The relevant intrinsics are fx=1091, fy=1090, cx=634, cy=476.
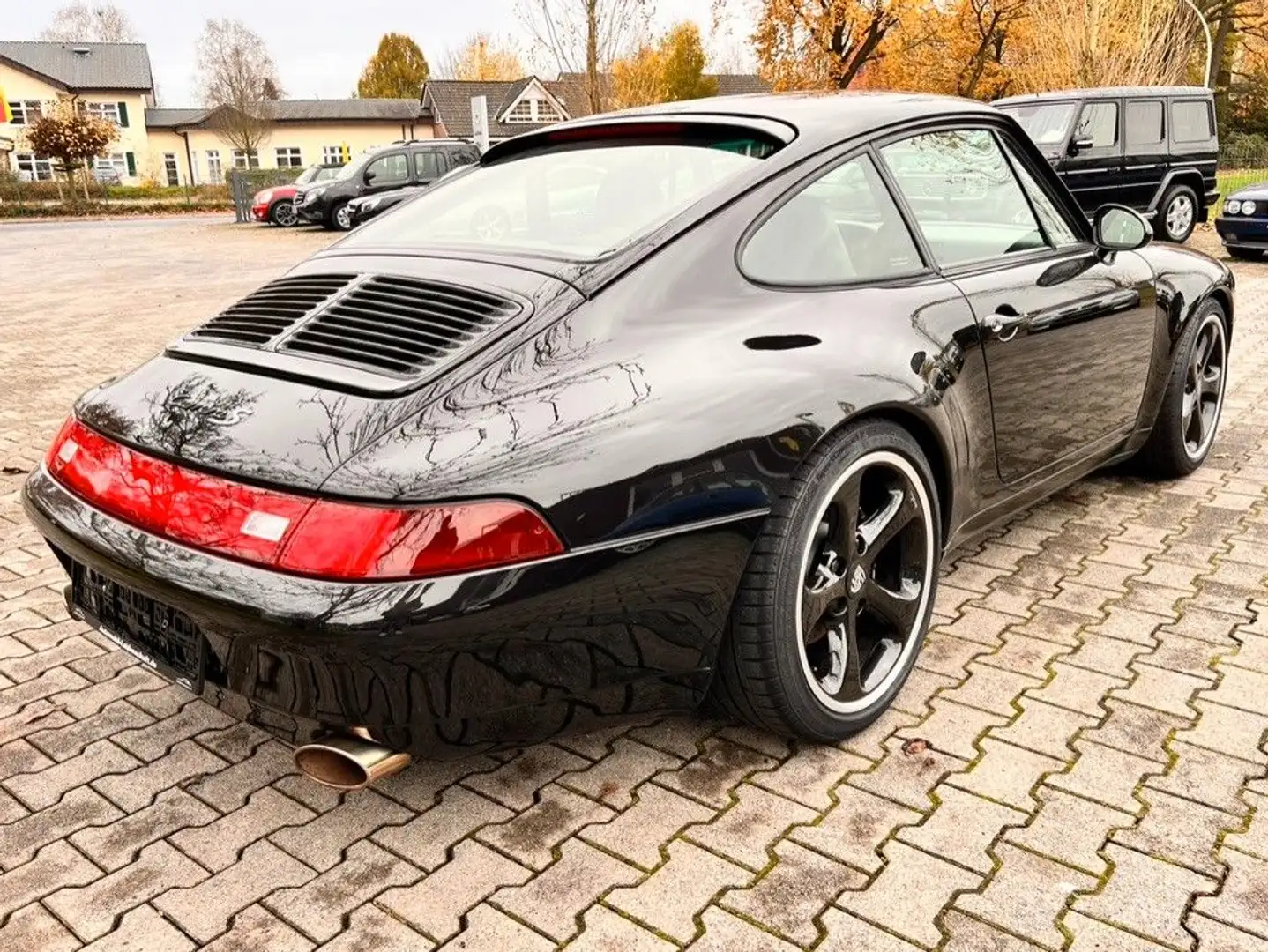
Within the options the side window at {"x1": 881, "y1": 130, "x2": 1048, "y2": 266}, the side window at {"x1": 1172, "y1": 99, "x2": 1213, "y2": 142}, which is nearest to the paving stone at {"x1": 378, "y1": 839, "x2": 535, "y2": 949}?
the side window at {"x1": 881, "y1": 130, "x2": 1048, "y2": 266}

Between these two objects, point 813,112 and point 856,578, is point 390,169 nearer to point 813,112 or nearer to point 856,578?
point 813,112

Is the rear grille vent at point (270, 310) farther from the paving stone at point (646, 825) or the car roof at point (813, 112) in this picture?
the paving stone at point (646, 825)

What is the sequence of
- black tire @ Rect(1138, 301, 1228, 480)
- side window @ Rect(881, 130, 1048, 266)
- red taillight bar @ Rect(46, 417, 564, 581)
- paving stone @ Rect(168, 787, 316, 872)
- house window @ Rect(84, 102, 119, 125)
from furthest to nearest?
house window @ Rect(84, 102, 119, 125) < black tire @ Rect(1138, 301, 1228, 480) < side window @ Rect(881, 130, 1048, 266) < paving stone @ Rect(168, 787, 316, 872) < red taillight bar @ Rect(46, 417, 564, 581)

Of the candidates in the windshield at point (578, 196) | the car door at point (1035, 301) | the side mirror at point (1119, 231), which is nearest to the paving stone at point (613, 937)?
the windshield at point (578, 196)

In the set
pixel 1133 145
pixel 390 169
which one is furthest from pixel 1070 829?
pixel 390 169

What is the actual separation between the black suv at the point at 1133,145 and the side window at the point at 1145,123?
11 mm

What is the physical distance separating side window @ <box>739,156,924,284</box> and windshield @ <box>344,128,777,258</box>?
0.55 ft

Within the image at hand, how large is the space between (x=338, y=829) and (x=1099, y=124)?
13136mm

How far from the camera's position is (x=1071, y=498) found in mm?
4410

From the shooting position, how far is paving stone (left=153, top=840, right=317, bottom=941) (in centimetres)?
208

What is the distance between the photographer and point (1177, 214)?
45.3 feet

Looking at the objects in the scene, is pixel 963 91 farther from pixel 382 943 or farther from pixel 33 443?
pixel 382 943

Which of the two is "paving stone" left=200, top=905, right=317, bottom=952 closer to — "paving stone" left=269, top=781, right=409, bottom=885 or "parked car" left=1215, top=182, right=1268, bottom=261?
"paving stone" left=269, top=781, right=409, bottom=885

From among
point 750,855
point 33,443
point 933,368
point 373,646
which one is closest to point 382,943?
point 373,646
